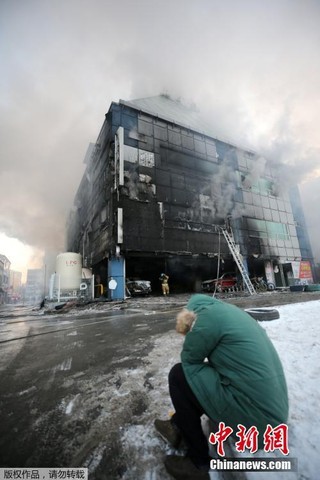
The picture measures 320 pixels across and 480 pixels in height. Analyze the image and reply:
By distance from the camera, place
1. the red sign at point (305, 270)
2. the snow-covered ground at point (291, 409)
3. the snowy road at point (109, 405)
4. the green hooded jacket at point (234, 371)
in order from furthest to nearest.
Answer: the red sign at point (305, 270) < the snowy road at point (109, 405) < the snow-covered ground at point (291, 409) < the green hooded jacket at point (234, 371)

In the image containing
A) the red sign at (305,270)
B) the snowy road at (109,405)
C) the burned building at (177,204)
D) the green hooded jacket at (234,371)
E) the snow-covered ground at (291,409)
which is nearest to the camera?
the green hooded jacket at (234,371)

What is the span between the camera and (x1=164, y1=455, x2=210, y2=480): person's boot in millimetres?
1311

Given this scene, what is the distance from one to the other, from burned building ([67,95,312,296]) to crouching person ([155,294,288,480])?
50.9 feet

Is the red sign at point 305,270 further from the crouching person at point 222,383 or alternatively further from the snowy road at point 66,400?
the crouching person at point 222,383

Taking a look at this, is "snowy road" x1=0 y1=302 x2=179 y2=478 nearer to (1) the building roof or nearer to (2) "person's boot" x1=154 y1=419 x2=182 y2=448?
(2) "person's boot" x1=154 y1=419 x2=182 y2=448

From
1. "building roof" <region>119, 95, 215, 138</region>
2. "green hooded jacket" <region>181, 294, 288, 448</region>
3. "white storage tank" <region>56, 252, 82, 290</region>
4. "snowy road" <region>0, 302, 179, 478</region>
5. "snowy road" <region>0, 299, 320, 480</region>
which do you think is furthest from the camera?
"building roof" <region>119, 95, 215, 138</region>

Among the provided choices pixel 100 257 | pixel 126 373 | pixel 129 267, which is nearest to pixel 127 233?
pixel 100 257

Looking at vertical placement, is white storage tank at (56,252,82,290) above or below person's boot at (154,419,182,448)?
above

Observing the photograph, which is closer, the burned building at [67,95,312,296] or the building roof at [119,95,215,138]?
the burned building at [67,95,312,296]

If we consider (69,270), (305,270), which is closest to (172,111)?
(69,270)

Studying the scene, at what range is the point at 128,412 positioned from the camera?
207 centimetres

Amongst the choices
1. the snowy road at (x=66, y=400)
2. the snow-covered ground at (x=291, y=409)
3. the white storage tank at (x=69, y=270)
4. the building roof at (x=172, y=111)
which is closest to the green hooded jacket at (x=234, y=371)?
the snow-covered ground at (x=291, y=409)

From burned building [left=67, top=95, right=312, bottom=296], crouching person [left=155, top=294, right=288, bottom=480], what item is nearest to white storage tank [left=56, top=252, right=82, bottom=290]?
burned building [left=67, top=95, right=312, bottom=296]

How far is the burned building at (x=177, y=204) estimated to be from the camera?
18.2 meters
